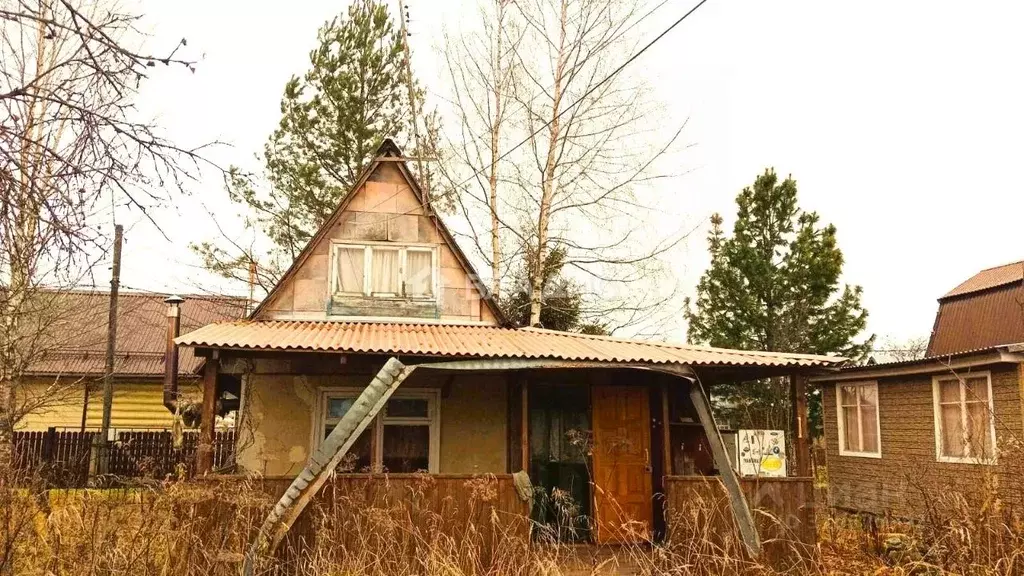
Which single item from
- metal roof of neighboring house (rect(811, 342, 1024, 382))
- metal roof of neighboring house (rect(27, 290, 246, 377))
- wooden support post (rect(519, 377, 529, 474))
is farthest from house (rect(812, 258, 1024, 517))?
metal roof of neighboring house (rect(27, 290, 246, 377))

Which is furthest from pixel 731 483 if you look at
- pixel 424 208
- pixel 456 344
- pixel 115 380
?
pixel 115 380

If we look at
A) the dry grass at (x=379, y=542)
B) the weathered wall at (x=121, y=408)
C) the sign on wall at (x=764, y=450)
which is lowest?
the dry grass at (x=379, y=542)

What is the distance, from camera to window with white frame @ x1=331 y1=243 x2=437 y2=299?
12.7 metres

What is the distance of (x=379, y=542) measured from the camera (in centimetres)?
755

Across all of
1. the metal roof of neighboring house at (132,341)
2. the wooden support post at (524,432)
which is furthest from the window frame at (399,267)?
the metal roof of neighboring house at (132,341)

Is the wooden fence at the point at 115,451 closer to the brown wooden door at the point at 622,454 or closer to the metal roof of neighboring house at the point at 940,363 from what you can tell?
the brown wooden door at the point at 622,454

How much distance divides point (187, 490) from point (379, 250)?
5852 mm

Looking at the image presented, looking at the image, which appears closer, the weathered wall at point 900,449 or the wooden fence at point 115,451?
the weathered wall at point 900,449

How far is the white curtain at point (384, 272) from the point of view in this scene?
12.7 m

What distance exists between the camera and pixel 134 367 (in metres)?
23.2

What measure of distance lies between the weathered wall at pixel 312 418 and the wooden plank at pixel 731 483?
3.70m

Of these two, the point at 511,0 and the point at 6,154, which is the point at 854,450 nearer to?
the point at 511,0

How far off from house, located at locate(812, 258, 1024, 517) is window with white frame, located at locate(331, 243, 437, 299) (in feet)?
24.8

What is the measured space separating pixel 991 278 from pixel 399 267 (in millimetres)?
15745
